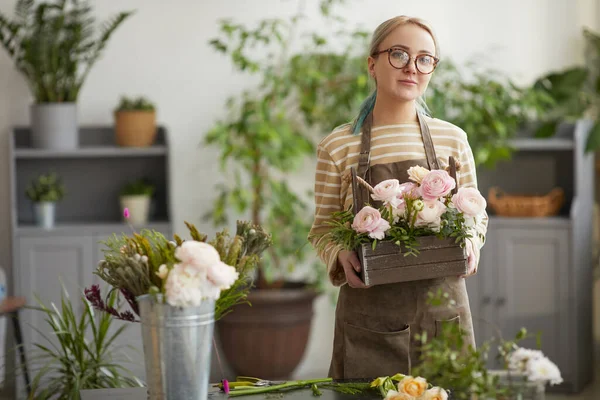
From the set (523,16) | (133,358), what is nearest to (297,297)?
(133,358)

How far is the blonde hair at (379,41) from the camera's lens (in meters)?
2.18

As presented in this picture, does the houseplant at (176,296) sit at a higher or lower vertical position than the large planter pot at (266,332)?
higher

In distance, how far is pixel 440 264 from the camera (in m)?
2.00

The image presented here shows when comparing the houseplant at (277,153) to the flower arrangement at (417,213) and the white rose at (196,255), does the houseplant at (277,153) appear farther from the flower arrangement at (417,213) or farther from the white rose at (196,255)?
the white rose at (196,255)

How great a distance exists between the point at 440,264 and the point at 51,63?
329 centimetres

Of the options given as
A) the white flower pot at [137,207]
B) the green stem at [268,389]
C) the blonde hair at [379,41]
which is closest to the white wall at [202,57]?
the white flower pot at [137,207]

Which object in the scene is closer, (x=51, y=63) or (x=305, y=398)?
(x=305, y=398)

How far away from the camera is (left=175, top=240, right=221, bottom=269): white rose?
156 centimetres

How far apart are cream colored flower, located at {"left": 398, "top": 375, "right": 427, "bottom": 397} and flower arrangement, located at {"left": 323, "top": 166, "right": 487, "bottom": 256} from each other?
0.35m

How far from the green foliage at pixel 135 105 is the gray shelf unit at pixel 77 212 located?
0.19 metres

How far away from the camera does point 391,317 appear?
7.11 ft

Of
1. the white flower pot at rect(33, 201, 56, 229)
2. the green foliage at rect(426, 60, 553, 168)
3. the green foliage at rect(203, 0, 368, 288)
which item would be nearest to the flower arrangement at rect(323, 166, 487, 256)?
the green foliage at rect(203, 0, 368, 288)

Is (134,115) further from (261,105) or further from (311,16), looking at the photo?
(311,16)

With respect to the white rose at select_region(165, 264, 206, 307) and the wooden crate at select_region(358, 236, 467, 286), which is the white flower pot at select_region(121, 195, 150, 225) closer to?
the wooden crate at select_region(358, 236, 467, 286)
